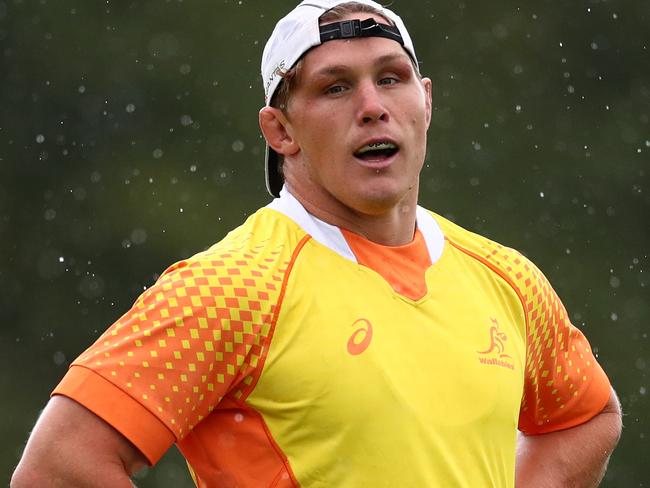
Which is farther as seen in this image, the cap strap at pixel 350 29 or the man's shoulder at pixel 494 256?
the man's shoulder at pixel 494 256

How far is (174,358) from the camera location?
3184 millimetres

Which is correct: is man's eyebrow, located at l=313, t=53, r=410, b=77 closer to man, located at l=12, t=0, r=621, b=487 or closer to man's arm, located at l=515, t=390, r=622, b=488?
man, located at l=12, t=0, r=621, b=487

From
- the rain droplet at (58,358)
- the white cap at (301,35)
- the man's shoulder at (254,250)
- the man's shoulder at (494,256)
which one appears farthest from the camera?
the rain droplet at (58,358)

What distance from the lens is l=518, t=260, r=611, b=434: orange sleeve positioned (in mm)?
3783

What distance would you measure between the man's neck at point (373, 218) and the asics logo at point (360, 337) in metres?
0.32

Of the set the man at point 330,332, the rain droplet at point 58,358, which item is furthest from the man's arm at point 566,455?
the rain droplet at point 58,358

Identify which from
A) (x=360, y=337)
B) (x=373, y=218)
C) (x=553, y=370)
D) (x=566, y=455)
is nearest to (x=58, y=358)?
(x=566, y=455)

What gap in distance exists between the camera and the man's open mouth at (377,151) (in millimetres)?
3527

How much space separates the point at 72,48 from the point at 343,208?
33.8ft

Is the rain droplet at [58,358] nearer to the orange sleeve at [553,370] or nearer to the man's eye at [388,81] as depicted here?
the orange sleeve at [553,370]

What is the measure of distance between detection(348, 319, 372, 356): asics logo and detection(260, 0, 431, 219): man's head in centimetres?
32

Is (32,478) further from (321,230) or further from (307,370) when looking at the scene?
(321,230)

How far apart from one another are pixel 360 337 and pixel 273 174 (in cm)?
68

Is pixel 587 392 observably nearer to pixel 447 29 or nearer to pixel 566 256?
pixel 566 256
